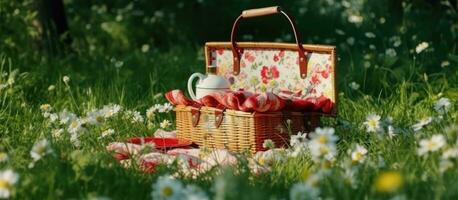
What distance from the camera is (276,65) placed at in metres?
4.57

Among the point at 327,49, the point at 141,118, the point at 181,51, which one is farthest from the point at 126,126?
the point at 181,51

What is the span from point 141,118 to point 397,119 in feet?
4.28

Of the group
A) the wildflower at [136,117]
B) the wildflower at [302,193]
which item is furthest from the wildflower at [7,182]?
the wildflower at [136,117]

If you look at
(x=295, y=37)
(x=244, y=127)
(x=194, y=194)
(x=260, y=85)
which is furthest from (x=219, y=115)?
(x=194, y=194)

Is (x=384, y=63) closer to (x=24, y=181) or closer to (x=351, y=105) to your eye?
(x=351, y=105)

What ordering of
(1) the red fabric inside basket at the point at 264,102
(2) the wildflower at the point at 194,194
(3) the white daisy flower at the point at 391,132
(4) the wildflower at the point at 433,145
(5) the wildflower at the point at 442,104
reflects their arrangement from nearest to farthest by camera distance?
(2) the wildflower at the point at 194,194
(4) the wildflower at the point at 433,145
(3) the white daisy flower at the point at 391,132
(5) the wildflower at the point at 442,104
(1) the red fabric inside basket at the point at 264,102

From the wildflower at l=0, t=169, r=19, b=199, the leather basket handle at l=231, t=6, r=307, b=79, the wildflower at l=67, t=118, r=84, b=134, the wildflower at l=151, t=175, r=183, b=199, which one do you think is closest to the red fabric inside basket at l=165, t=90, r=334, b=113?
the leather basket handle at l=231, t=6, r=307, b=79

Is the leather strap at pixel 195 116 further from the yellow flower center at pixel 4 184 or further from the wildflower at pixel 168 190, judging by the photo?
the yellow flower center at pixel 4 184

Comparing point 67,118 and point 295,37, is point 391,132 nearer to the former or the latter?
point 295,37

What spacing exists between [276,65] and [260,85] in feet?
0.47

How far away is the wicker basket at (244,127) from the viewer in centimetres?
407

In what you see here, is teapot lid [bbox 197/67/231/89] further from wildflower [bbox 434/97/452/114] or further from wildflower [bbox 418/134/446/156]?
wildflower [bbox 418/134/446/156]

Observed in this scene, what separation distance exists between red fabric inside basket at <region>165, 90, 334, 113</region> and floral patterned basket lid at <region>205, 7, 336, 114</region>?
7cm

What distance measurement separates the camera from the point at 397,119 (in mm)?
4496
